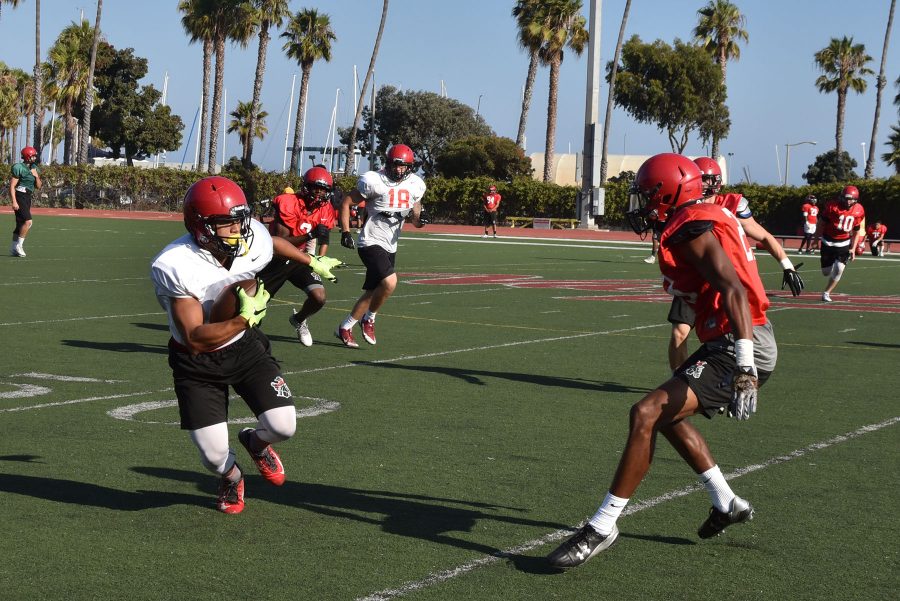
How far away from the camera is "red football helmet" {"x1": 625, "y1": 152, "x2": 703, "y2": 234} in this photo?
5.32 metres

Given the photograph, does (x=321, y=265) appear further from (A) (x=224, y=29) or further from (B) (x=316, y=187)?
(A) (x=224, y=29)

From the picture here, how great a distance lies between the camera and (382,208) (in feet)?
40.4

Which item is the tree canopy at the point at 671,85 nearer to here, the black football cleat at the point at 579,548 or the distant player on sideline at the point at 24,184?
the distant player on sideline at the point at 24,184

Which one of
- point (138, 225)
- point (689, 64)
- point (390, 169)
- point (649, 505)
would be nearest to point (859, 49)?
point (689, 64)

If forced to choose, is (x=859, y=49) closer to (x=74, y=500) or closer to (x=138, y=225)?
(x=138, y=225)

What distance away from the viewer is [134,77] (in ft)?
262

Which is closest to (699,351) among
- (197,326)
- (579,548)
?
(579,548)

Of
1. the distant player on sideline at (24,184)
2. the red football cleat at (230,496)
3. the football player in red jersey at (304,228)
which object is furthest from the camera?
the distant player on sideline at (24,184)

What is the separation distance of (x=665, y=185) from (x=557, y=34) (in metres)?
56.9

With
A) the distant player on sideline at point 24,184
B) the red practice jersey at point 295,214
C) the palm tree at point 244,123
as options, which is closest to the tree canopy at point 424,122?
the palm tree at point 244,123

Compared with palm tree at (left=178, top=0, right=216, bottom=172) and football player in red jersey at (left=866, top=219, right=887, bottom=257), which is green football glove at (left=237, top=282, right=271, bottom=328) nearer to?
football player in red jersey at (left=866, top=219, right=887, bottom=257)

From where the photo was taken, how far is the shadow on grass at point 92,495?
19.2ft

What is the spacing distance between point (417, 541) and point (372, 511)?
0.53 metres

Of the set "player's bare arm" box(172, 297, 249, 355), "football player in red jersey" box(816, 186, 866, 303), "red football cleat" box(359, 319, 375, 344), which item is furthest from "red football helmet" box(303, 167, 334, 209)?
"football player in red jersey" box(816, 186, 866, 303)
